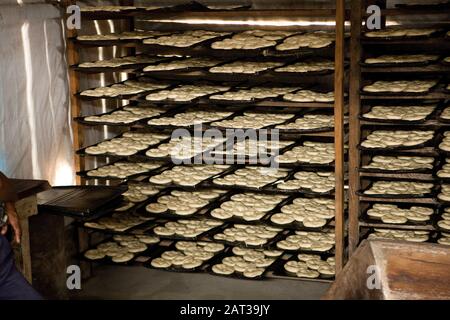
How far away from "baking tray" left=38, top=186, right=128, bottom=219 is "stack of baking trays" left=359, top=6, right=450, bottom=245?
188 cm

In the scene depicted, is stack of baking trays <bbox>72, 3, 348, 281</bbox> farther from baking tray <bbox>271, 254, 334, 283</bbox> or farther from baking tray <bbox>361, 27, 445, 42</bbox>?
baking tray <bbox>361, 27, 445, 42</bbox>

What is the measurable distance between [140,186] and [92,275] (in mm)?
877

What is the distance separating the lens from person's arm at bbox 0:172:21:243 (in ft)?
13.1

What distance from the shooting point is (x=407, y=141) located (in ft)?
17.6

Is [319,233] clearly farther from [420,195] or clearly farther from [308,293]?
[420,195]

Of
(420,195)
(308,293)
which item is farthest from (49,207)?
(420,195)

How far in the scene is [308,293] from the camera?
18.4ft

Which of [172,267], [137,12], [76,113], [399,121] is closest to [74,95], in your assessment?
[76,113]

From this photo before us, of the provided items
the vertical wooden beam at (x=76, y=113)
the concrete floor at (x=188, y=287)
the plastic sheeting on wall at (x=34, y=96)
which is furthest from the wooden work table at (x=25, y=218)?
the vertical wooden beam at (x=76, y=113)

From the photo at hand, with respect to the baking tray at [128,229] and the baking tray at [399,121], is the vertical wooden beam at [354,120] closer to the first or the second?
the baking tray at [399,121]

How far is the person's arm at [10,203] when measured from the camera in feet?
13.1

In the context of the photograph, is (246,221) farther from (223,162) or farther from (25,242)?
(25,242)

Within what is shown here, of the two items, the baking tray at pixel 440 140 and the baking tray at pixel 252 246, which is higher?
the baking tray at pixel 440 140

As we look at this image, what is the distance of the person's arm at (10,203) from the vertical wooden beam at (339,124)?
7.96 ft
